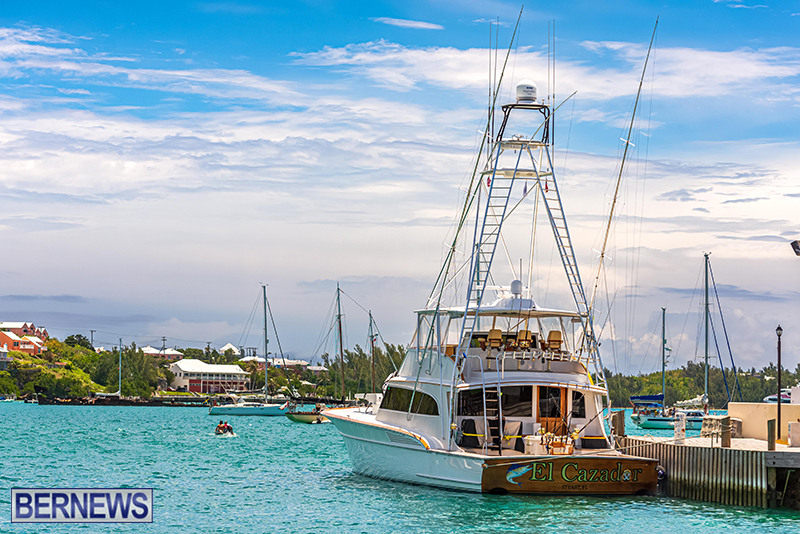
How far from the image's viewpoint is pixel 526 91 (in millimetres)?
28125

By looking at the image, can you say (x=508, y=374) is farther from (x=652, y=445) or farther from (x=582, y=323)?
(x=652, y=445)

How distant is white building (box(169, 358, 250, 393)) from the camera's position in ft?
634

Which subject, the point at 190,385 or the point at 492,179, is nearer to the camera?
the point at 492,179

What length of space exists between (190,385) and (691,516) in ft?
586

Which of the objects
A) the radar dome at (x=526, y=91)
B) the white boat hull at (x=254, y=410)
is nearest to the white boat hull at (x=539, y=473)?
the radar dome at (x=526, y=91)

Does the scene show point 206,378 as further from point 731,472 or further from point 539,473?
point 731,472

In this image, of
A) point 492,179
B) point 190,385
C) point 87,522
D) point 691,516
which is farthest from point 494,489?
point 190,385

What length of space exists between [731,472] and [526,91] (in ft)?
41.1

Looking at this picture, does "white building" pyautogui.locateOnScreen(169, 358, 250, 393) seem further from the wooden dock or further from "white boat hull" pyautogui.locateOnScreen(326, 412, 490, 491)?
the wooden dock

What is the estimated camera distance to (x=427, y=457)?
85.6 feet
